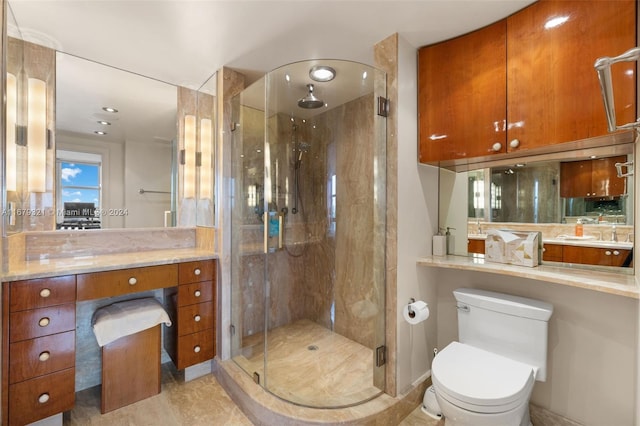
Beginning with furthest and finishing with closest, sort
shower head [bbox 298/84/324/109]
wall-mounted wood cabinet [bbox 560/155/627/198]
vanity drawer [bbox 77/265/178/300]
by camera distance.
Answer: shower head [bbox 298/84/324/109] < vanity drawer [bbox 77/265/178/300] < wall-mounted wood cabinet [bbox 560/155/627/198]

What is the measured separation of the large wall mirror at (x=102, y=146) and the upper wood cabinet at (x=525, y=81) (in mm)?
1706

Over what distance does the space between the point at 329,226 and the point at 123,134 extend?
1.78 m

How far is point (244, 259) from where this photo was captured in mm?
2270

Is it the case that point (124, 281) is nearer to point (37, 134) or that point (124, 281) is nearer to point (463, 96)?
point (37, 134)

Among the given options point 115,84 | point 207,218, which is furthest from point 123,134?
point 207,218

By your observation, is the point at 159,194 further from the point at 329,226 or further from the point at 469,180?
the point at 469,180

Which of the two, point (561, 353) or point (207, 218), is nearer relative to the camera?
point (561, 353)

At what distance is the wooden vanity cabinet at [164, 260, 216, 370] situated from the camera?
1.96 m

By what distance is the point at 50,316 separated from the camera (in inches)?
57.9

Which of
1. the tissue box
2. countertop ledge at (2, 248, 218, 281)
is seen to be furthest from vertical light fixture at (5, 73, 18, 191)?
the tissue box

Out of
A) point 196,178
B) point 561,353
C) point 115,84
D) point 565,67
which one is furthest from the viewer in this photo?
point 196,178

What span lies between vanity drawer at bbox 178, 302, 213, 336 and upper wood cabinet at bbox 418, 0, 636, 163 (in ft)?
6.15

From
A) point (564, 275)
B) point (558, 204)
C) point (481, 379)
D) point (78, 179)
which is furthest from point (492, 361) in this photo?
point (78, 179)

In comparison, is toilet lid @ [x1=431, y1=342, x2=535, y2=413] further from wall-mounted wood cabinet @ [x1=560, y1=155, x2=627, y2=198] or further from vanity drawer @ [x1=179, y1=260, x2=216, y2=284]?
vanity drawer @ [x1=179, y1=260, x2=216, y2=284]
